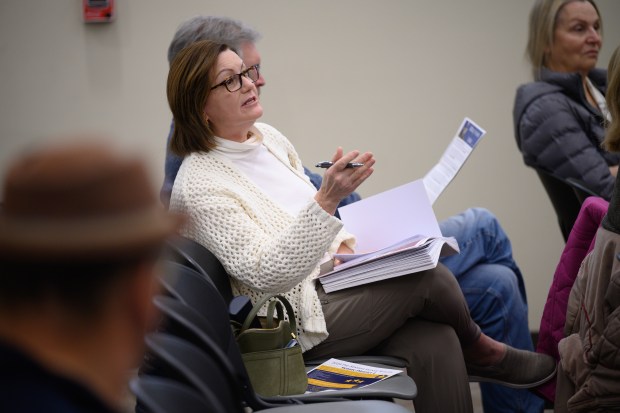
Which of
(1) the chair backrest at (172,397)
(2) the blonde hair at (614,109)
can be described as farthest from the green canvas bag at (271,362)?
(2) the blonde hair at (614,109)

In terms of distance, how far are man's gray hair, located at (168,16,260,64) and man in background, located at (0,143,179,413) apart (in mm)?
2102

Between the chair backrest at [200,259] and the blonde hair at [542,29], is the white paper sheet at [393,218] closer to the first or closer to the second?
the chair backrest at [200,259]

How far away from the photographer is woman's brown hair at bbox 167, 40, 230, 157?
2.22 metres

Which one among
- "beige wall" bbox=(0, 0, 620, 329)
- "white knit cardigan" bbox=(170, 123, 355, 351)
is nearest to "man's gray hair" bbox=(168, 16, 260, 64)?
"white knit cardigan" bbox=(170, 123, 355, 351)

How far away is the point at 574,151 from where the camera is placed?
3.04 m

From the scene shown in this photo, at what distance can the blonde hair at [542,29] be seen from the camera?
Answer: 3305mm

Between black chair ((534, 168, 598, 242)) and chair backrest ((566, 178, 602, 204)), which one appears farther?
black chair ((534, 168, 598, 242))

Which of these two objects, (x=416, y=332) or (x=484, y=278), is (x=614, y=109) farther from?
(x=484, y=278)

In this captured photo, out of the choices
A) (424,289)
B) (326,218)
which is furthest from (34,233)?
(424,289)

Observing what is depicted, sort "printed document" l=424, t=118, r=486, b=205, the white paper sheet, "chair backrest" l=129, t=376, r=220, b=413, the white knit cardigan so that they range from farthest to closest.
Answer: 1. "printed document" l=424, t=118, r=486, b=205
2. the white paper sheet
3. the white knit cardigan
4. "chair backrest" l=129, t=376, r=220, b=413

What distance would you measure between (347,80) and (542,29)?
1.11 meters

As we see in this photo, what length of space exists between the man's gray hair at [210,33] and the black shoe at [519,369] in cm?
119

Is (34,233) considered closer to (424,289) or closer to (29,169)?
(29,169)

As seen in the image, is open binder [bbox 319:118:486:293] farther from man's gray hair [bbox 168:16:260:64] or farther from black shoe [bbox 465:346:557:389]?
man's gray hair [bbox 168:16:260:64]
